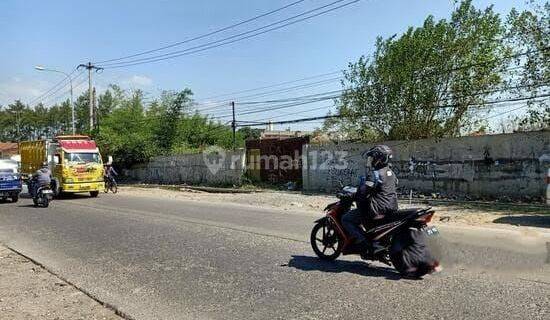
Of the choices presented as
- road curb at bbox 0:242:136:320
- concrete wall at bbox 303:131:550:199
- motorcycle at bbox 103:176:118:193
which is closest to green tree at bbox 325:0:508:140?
concrete wall at bbox 303:131:550:199

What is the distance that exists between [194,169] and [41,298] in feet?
93.9

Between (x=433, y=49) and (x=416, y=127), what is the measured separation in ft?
11.0

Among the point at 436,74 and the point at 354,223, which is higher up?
the point at 436,74

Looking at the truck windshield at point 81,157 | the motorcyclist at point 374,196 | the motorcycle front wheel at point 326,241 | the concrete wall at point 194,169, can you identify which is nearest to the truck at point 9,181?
the truck windshield at point 81,157

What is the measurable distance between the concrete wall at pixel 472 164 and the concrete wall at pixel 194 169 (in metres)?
8.61

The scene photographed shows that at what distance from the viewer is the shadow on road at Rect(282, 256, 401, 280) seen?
282 inches

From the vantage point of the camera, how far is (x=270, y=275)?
732cm

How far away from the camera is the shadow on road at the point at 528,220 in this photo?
40.5ft

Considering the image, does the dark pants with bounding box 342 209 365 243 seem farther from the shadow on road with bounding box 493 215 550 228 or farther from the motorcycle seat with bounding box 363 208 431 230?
the shadow on road with bounding box 493 215 550 228

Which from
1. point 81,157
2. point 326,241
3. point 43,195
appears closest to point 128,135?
point 81,157

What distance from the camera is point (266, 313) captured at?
18.6ft

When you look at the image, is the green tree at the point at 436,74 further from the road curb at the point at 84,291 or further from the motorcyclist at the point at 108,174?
the road curb at the point at 84,291

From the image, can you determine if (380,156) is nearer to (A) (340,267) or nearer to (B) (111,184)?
(A) (340,267)

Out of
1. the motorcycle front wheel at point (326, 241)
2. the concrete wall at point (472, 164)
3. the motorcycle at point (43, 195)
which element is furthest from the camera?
the motorcycle at point (43, 195)
